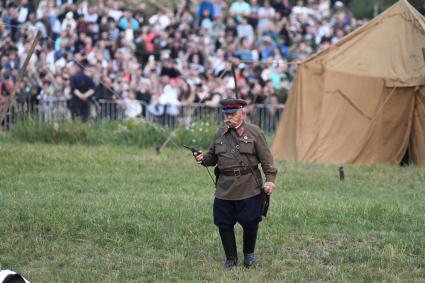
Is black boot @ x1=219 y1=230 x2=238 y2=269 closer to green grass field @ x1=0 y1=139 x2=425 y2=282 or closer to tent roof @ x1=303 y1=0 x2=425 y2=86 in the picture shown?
green grass field @ x1=0 y1=139 x2=425 y2=282

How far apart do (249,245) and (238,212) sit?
0.39m

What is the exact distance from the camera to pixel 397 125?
20.2m

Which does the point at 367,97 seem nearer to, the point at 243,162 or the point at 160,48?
the point at 160,48

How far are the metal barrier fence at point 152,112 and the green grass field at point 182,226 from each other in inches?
224

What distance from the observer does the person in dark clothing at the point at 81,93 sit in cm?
2445

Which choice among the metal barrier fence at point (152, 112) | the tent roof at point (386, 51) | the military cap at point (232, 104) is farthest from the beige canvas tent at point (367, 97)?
the military cap at point (232, 104)

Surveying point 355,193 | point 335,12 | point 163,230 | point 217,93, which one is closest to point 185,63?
point 217,93

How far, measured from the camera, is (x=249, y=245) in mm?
10523

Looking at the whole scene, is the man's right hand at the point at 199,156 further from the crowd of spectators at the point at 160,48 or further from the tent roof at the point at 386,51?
the crowd of spectators at the point at 160,48

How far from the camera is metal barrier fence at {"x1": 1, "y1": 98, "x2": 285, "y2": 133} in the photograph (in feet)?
78.2

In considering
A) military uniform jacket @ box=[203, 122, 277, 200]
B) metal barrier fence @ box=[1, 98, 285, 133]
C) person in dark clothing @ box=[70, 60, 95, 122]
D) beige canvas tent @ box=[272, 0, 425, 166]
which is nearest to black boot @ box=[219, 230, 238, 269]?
military uniform jacket @ box=[203, 122, 277, 200]

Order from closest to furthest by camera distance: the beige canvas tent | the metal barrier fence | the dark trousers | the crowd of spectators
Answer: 1. the dark trousers
2. the beige canvas tent
3. the metal barrier fence
4. the crowd of spectators

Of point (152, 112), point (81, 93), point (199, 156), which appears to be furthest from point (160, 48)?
point (199, 156)

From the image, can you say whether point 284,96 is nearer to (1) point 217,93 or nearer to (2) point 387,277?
(1) point 217,93
